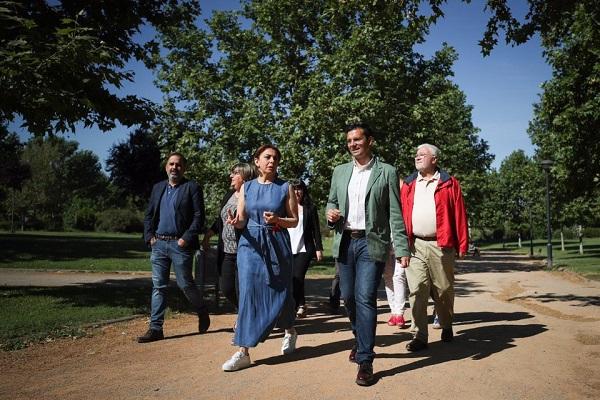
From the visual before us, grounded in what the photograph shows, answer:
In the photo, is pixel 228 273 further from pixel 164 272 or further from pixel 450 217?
pixel 450 217

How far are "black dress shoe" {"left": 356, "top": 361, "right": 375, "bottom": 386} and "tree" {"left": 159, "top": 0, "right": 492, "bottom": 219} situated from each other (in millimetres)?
13819

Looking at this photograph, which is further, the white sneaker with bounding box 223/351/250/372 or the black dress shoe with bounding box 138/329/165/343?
the black dress shoe with bounding box 138/329/165/343

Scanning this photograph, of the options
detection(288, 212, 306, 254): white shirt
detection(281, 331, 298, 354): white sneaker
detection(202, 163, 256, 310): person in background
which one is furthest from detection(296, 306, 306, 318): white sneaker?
detection(281, 331, 298, 354): white sneaker

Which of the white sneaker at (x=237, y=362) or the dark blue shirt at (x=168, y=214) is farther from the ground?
the dark blue shirt at (x=168, y=214)

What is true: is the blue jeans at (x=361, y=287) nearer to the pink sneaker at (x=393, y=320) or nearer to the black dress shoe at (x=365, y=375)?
the black dress shoe at (x=365, y=375)

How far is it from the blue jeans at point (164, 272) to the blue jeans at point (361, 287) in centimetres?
248

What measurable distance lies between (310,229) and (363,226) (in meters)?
3.32

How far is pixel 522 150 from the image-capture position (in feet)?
190

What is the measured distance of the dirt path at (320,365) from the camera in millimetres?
4102

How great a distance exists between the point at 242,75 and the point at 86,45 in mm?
14692

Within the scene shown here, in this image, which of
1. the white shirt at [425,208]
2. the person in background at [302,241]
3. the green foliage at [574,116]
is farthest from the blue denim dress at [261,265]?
the green foliage at [574,116]

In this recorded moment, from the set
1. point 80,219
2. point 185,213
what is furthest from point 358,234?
point 80,219

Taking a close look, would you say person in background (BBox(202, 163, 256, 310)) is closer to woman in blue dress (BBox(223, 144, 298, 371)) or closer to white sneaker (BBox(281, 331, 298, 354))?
woman in blue dress (BBox(223, 144, 298, 371))

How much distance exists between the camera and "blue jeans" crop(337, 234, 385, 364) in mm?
4457
